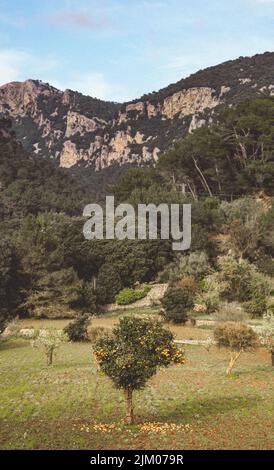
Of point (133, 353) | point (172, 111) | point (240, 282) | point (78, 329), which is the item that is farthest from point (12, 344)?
point (172, 111)

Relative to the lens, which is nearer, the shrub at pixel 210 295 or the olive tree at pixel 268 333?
the olive tree at pixel 268 333

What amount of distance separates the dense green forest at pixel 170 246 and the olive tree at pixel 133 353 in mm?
27769

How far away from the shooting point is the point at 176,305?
143 ft

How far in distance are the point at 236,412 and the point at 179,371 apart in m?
8.40

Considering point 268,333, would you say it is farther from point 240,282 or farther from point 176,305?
point 240,282

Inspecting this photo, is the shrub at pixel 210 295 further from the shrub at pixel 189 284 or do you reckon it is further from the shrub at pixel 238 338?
the shrub at pixel 238 338

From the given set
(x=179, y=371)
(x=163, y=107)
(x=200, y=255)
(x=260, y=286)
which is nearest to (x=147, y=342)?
(x=179, y=371)

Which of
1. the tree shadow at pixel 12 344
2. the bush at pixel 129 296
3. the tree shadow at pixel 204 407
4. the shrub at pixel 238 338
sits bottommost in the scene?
the tree shadow at pixel 12 344

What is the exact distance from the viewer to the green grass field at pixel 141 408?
593 inches

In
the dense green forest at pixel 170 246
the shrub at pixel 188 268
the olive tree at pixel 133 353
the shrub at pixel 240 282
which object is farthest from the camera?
the shrub at pixel 188 268

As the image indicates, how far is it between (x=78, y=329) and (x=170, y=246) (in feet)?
81.5

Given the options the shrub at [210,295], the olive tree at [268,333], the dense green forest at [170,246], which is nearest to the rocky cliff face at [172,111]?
the dense green forest at [170,246]

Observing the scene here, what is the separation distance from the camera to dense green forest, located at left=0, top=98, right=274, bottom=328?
50.2 m

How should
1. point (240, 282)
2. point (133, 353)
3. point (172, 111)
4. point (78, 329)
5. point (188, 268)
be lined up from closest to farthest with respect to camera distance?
1. point (133, 353)
2. point (78, 329)
3. point (240, 282)
4. point (188, 268)
5. point (172, 111)
